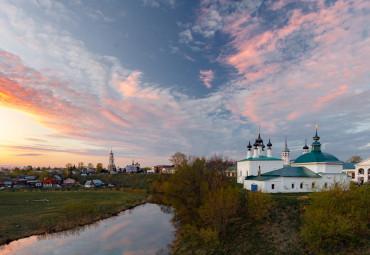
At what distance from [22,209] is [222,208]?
36.3 metres

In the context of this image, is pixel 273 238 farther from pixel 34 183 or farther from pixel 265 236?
pixel 34 183

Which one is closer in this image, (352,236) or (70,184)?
(352,236)

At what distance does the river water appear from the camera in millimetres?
22453

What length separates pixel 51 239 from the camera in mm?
25406

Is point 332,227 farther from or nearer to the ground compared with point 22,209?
farther from the ground

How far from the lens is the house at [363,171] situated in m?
57.7

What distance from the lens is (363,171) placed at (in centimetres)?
6112

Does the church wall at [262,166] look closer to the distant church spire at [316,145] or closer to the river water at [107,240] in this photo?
the distant church spire at [316,145]

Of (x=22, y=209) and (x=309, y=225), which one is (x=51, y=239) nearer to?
(x=22, y=209)

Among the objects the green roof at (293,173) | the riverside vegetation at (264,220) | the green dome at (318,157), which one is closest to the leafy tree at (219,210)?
the riverside vegetation at (264,220)

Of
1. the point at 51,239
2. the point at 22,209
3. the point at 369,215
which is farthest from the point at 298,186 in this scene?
the point at 22,209

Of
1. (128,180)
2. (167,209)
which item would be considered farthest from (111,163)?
(167,209)

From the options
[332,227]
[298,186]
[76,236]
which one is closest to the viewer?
[332,227]

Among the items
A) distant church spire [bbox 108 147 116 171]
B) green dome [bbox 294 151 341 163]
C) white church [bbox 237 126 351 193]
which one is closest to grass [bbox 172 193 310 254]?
white church [bbox 237 126 351 193]
